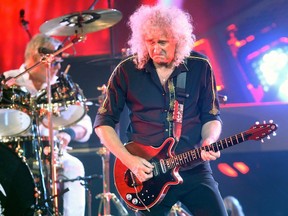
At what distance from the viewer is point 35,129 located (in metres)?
5.38


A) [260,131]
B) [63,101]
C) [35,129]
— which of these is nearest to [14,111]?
[35,129]

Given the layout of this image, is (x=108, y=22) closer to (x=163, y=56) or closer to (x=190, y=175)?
(x=163, y=56)

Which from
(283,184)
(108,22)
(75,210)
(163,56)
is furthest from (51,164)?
(283,184)

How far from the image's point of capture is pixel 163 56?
3.68m

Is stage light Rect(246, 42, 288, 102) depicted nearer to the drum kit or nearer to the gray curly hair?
the drum kit

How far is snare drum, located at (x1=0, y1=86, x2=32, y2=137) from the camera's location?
17.2ft

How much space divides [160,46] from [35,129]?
7.03 feet

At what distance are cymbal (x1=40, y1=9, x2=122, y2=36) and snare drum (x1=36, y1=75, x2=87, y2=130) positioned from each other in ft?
1.53

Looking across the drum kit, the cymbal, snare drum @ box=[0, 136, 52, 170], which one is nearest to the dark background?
the cymbal

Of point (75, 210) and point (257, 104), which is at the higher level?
point (257, 104)

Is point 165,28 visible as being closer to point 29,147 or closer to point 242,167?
point 29,147

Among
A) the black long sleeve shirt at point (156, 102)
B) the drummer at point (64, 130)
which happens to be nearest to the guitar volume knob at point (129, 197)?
the black long sleeve shirt at point (156, 102)

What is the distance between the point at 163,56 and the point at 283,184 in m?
3.03

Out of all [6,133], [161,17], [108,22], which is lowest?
[6,133]
